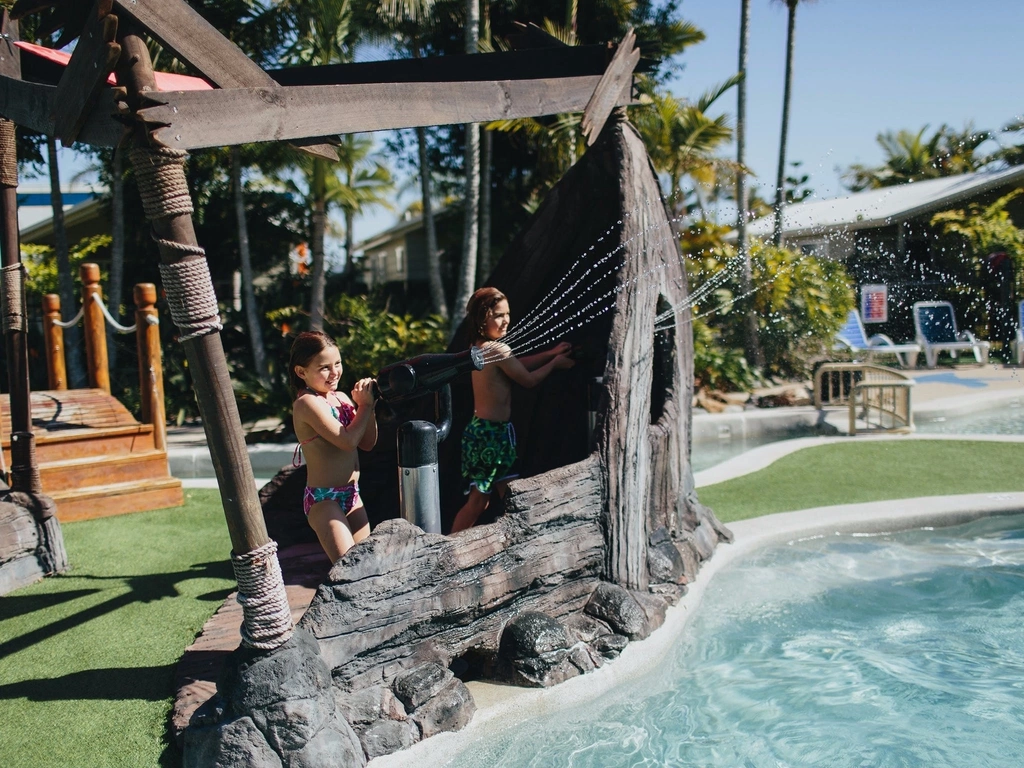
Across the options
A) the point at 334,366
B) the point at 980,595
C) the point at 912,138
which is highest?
the point at 912,138

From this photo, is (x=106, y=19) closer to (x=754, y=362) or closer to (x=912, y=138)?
(x=754, y=362)

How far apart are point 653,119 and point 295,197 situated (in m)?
8.80

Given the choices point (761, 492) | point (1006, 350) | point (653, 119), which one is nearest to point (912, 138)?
point (1006, 350)

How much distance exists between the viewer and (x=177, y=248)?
2746mm

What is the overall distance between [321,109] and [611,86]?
2333 mm

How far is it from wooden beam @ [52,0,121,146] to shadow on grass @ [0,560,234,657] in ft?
8.42

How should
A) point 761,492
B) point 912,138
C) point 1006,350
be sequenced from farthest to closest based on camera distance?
1. point 912,138
2. point 1006,350
3. point 761,492

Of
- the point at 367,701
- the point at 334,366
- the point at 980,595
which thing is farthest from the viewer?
the point at 980,595

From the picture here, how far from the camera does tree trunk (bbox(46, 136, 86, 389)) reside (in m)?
13.2

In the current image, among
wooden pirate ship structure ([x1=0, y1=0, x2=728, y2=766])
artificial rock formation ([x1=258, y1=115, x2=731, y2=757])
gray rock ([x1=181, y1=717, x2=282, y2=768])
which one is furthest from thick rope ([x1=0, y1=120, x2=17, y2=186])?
gray rock ([x1=181, y1=717, x2=282, y2=768])

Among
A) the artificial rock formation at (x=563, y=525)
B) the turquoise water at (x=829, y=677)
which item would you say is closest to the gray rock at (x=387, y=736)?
the artificial rock formation at (x=563, y=525)

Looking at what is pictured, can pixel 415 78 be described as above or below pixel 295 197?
below

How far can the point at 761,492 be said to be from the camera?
7.55 metres

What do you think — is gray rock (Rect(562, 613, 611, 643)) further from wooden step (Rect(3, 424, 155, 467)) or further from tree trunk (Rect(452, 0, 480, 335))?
tree trunk (Rect(452, 0, 480, 335))
